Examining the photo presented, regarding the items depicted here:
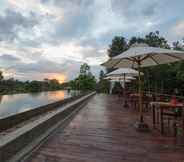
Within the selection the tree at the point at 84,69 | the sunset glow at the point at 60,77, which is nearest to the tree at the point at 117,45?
the tree at the point at 84,69

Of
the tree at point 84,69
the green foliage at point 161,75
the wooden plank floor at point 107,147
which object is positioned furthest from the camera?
the tree at point 84,69

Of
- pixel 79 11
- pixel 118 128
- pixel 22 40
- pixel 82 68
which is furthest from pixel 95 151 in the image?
pixel 82 68

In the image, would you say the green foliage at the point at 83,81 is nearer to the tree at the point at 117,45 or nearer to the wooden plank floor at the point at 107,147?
the tree at the point at 117,45

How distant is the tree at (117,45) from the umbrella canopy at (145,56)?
17001 mm

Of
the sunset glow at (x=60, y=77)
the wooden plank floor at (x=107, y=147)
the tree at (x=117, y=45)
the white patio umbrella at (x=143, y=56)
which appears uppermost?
the tree at (x=117, y=45)

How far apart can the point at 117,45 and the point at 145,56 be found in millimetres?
18364

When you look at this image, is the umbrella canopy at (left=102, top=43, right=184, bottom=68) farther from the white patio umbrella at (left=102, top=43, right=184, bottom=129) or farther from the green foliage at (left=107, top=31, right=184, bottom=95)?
the green foliage at (left=107, top=31, right=184, bottom=95)

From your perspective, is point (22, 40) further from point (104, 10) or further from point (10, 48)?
point (104, 10)

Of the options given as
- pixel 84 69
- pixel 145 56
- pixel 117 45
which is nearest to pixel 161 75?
pixel 117 45

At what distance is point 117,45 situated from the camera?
22000 mm

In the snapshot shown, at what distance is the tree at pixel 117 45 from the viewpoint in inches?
858

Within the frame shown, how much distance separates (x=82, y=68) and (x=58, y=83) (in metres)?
4.07

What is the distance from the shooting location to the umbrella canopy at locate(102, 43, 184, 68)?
327 centimetres

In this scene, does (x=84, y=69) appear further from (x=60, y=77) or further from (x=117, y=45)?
(x=117, y=45)
